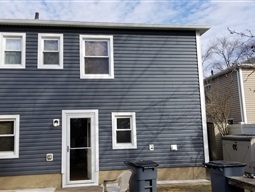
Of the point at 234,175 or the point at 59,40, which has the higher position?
the point at 59,40

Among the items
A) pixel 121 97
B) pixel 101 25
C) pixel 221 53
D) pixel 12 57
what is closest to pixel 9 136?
pixel 12 57

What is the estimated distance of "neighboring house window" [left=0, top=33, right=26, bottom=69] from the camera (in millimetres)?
8367

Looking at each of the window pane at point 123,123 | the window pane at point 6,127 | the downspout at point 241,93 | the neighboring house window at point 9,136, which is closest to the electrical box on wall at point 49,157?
the neighboring house window at point 9,136

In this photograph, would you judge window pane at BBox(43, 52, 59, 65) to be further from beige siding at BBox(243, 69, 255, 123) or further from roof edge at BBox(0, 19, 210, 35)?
beige siding at BBox(243, 69, 255, 123)

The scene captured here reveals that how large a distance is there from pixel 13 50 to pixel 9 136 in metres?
2.74

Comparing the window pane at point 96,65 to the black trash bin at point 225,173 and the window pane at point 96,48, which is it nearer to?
the window pane at point 96,48

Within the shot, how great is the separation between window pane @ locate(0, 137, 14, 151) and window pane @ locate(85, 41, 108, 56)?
367 centimetres

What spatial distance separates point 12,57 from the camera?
8.45m

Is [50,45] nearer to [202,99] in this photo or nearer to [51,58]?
[51,58]

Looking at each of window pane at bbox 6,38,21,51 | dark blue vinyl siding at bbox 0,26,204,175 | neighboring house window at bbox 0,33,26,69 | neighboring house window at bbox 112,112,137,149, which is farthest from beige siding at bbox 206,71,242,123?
window pane at bbox 6,38,21,51

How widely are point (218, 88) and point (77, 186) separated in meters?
11.8

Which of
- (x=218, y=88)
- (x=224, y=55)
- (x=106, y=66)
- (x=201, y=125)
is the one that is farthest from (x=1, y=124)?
(x=224, y=55)

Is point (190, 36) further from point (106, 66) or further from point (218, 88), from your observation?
point (218, 88)

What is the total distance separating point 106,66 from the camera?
8.98m
